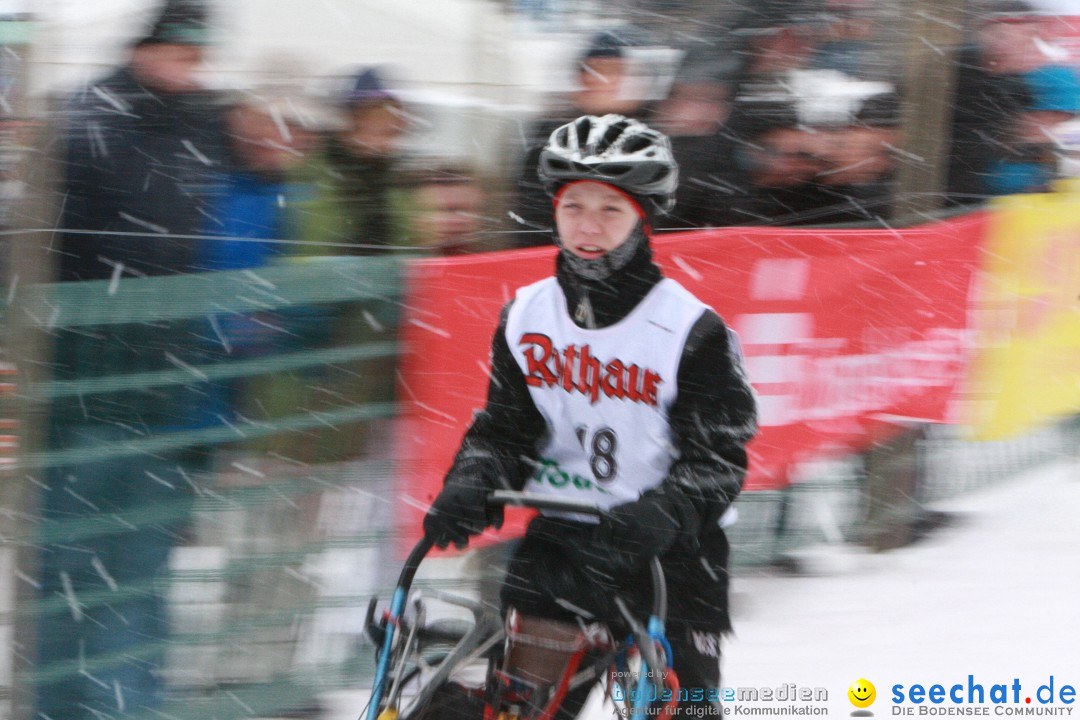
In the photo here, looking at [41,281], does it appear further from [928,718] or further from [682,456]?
[928,718]

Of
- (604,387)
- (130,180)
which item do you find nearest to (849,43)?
(604,387)

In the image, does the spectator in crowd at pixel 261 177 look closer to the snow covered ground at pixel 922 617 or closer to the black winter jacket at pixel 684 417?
the black winter jacket at pixel 684 417

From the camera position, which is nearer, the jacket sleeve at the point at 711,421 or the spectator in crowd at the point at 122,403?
the jacket sleeve at the point at 711,421

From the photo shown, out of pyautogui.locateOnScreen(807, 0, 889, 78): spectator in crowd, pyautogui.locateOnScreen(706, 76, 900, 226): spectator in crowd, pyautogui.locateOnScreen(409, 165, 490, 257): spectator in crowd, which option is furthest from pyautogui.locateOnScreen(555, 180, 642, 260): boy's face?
pyautogui.locateOnScreen(807, 0, 889, 78): spectator in crowd

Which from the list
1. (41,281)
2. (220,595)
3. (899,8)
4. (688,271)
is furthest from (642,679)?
(899,8)

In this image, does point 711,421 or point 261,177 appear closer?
point 711,421

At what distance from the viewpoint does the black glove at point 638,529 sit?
9.71ft

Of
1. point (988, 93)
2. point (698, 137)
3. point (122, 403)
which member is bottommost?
point (122, 403)

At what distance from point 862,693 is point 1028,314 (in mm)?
2436

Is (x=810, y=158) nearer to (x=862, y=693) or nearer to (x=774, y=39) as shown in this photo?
(x=774, y=39)

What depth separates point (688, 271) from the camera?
527 centimetres

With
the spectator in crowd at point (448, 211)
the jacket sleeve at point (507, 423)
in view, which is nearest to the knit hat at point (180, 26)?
the spectator in crowd at point (448, 211)

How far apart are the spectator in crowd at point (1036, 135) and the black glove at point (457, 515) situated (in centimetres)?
415

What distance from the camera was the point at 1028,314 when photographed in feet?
21.6
